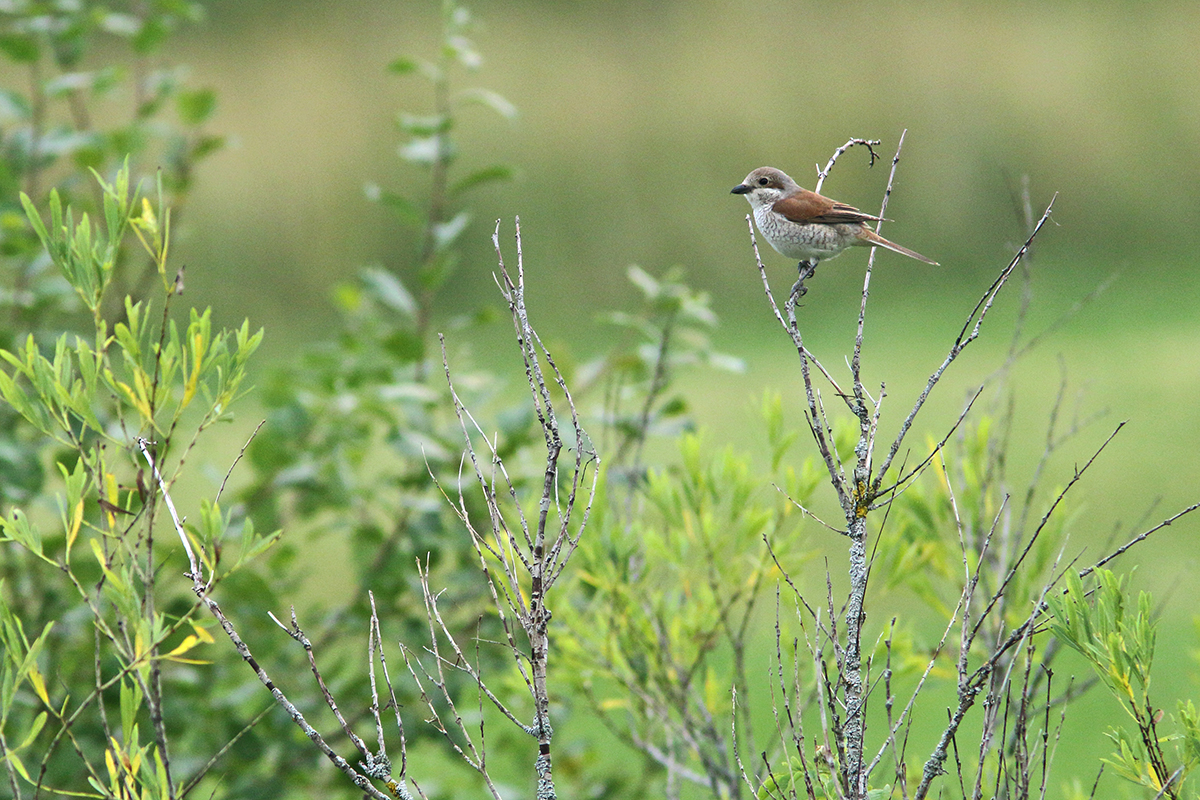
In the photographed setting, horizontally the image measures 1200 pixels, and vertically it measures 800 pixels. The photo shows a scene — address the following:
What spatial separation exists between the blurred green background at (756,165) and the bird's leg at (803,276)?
274 cm

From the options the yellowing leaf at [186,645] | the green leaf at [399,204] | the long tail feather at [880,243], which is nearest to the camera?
the yellowing leaf at [186,645]

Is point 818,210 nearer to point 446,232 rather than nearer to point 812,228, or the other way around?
point 812,228

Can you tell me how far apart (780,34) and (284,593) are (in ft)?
13.7

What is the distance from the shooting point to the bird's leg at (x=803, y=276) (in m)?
0.93

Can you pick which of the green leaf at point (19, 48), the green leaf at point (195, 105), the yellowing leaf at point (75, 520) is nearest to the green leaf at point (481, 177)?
the green leaf at point (195, 105)

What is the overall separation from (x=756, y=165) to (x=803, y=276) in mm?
3579

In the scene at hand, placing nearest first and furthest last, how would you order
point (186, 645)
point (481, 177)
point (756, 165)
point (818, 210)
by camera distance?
point (186, 645) < point (818, 210) < point (481, 177) < point (756, 165)

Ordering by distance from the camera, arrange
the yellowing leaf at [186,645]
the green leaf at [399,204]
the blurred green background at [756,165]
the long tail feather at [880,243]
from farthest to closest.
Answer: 1. the blurred green background at [756,165]
2. the green leaf at [399,204]
3. the long tail feather at [880,243]
4. the yellowing leaf at [186,645]

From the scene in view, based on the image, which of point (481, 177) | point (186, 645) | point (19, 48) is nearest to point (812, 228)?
point (186, 645)

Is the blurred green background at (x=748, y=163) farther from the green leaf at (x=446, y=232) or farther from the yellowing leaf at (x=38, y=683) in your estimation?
the yellowing leaf at (x=38, y=683)

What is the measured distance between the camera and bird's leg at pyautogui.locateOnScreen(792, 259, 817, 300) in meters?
0.93

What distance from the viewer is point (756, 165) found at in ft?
14.4

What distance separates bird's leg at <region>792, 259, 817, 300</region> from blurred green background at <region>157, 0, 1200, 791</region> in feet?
8.99

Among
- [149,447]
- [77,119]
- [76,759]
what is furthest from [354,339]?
[149,447]
